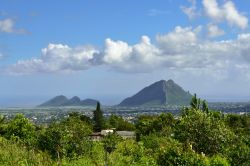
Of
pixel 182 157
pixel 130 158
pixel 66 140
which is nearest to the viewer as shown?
pixel 182 157

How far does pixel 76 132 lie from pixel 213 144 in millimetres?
14171

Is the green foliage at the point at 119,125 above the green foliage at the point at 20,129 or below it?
below

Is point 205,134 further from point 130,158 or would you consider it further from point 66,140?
point 66,140

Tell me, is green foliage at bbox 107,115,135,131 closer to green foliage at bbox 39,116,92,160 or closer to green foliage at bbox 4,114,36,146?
green foliage at bbox 4,114,36,146

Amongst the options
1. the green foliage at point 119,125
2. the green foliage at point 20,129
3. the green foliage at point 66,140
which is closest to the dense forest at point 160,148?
the green foliage at point 66,140

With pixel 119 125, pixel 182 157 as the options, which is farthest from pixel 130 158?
pixel 119 125

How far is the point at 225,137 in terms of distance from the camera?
25438mm

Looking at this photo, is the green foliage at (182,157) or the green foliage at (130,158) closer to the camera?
the green foliage at (182,157)

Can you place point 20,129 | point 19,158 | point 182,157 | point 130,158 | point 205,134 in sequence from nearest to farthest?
point 182,157
point 19,158
point 205,134
point 130,158
point 20,129

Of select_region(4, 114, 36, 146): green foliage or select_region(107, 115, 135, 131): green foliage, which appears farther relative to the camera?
select_region(107, 115, 135, 131): green foliage

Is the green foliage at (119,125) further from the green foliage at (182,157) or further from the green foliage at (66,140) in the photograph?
the green foliage at (182,157)

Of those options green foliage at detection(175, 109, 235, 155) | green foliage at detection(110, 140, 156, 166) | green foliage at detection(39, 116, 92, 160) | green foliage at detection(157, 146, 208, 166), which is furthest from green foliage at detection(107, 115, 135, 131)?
green foliage at detection(157, 146, 208, 166)

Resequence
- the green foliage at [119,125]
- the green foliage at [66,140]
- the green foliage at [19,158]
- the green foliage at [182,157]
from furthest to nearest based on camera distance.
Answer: the green foliage at [119,125], the green foliage at [66,140], the green foliage at [19,158], the green foliage at [182,157]

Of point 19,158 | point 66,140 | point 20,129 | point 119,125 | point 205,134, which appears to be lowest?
point 119,125
